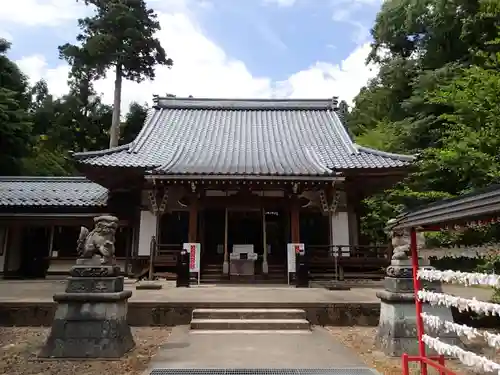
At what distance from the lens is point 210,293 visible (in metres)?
9.26

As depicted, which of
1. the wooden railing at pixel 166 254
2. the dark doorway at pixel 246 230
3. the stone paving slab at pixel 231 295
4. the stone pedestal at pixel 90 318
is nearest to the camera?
the stone pedestal at pixel 90 318

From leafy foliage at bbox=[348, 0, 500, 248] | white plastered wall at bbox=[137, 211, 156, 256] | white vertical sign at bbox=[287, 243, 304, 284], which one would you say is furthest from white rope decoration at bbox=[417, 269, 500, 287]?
white plastered wall at bbox=[137, 211, 156, 256]

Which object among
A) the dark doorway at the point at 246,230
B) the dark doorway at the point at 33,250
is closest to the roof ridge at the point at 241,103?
the dark doorway at the point at 246,230

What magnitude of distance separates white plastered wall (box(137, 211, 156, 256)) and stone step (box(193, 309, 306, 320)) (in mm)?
6093

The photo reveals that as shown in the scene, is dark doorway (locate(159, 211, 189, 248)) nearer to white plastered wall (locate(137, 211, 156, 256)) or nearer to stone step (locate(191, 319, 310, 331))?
white plastered wall (locate(137, 211, 156, 256))

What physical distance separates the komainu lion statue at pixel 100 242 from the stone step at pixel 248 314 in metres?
2.33

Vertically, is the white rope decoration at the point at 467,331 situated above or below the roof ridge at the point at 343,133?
below

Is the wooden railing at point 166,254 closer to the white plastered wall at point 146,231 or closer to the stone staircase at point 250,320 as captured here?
the white plastered wall at point 146,231

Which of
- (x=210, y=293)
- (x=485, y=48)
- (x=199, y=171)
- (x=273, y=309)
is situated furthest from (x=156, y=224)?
(x=485, y=48)

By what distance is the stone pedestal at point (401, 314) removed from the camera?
5703 mm

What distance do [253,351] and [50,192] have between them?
13.9m

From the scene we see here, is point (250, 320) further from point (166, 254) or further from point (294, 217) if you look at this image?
point (166, 254)

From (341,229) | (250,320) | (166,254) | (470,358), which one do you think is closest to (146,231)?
(166,254)

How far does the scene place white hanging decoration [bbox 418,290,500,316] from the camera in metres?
2.90
